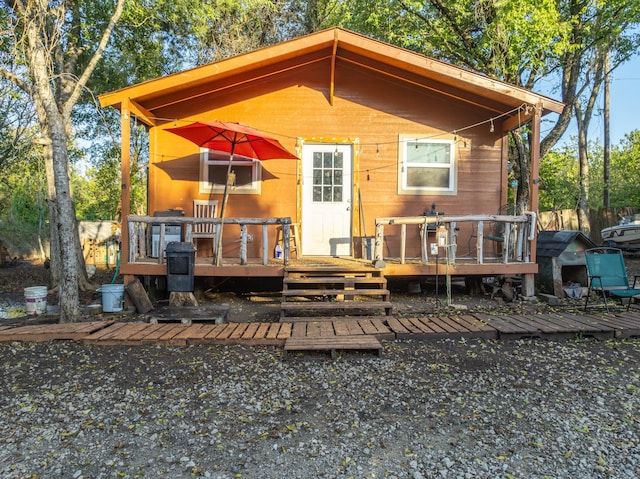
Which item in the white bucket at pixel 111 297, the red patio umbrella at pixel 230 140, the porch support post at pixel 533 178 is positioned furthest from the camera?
the porch support post at pixel 533 178

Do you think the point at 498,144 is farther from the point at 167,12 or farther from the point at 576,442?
the point at 167,12

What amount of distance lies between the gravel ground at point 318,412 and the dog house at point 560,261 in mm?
2563

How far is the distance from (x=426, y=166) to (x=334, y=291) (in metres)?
3.37

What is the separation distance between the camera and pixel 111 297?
6004 millimetres

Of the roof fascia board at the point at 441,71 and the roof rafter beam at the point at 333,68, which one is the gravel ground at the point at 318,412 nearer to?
the roof fascia board at the point at 441,71

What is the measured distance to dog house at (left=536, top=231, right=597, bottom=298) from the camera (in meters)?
6.81

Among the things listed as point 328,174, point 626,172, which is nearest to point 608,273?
point 328,174

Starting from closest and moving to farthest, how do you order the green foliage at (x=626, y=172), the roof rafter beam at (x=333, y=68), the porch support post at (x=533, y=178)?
1. the porch support post at (x=533, y=178)
2. the roof rafter beam at (x=333, y=68)
3. the green foliage at (x=626, y=172)

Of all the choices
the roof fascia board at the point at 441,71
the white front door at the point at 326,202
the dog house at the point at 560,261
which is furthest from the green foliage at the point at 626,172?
the white front door at the point at 326,202

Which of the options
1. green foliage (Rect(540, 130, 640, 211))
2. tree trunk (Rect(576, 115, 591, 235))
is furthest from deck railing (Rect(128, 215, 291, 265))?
tree trunk (Rect(576, 115, 591, 235))

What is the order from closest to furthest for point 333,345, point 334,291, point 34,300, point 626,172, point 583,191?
point 333,345 → point 334,291 → point 34,300 → point 583,191 → point 626,172

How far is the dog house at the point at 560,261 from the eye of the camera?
6.81m

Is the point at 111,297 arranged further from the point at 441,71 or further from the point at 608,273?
the point at 608,273

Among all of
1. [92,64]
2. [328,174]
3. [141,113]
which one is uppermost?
[92,64]
